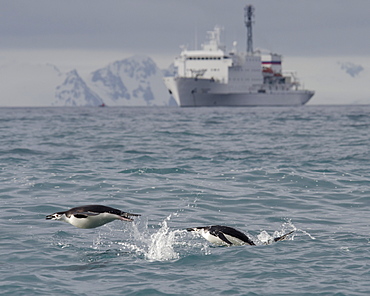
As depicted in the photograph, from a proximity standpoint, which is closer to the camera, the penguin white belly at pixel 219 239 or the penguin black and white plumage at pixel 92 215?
the penguin black and white plumage at pixel 92 215

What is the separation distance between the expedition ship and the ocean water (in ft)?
375

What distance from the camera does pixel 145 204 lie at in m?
16.0

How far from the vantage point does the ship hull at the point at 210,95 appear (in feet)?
461

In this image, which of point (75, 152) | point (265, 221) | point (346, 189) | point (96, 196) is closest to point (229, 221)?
point (265, 221)

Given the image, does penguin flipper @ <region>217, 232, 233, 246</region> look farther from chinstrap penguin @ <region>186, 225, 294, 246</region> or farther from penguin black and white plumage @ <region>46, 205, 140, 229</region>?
penguin black and white plumage @ <region>46, 205, 140, 229</region>

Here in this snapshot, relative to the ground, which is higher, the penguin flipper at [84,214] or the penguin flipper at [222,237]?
the penguin flipper at [84,214]

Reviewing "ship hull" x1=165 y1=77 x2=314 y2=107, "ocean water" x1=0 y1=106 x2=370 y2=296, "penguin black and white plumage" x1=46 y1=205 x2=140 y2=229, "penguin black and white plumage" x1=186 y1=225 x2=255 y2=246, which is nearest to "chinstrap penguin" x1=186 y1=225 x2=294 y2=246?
"penguin black and white plumage" x1=186 y1=225 x2=255 y2=246

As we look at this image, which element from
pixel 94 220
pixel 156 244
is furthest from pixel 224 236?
pixel 94 220

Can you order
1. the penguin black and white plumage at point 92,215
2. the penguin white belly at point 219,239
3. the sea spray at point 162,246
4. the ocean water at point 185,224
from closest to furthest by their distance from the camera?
the ocean water at point 185,224 → the penguin black and white plumage at point 92,215 → the sea spray at point 162,246 → the penguin white belly at point 219,239

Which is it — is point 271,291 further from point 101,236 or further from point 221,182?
point 221,182

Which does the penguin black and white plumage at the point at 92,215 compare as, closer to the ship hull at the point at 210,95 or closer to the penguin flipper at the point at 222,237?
the penguin flipper at the point at 222,237

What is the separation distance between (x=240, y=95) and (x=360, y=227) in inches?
5379

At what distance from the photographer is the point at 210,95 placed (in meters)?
Answer: 144

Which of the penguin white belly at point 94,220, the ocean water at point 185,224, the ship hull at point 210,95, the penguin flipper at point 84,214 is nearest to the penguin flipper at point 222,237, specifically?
the ocean water at point 185,224
